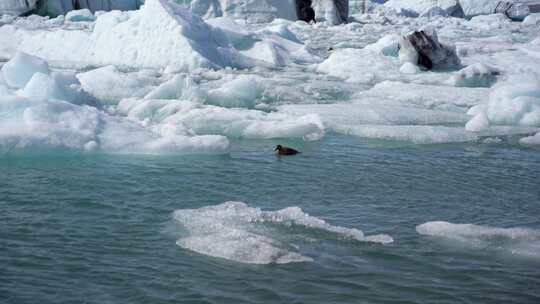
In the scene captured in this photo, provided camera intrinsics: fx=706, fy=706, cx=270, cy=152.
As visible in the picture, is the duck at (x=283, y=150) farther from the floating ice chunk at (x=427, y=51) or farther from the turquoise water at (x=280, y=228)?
the floating ice chunk at (x=427, y=51)

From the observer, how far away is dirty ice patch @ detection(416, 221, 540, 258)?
5477 mm

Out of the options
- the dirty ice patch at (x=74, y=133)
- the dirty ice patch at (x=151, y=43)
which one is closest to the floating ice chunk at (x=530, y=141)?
the dirty ice patch at (x=74, y=133)

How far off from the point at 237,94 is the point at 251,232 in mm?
6907

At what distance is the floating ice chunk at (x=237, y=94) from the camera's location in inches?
476

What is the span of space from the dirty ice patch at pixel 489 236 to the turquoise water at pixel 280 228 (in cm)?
3

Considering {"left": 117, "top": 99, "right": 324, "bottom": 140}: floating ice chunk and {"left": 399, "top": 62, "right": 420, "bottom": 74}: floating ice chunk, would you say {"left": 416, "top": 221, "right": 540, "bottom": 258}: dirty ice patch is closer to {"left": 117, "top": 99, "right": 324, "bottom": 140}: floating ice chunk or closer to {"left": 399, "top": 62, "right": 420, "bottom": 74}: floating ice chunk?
{"left": 117, "top": 99, "right": 324, "bottom": 140}: floating ice chunk

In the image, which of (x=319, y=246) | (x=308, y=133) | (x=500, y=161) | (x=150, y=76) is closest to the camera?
(x=319, y=246)

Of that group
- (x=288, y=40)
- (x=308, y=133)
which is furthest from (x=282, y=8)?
(x=308, y=133)

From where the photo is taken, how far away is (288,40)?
2244 cm

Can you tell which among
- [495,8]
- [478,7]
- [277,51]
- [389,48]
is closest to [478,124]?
[277,51]

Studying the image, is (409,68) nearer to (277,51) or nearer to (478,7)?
(277,51)

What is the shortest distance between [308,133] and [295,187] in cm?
279

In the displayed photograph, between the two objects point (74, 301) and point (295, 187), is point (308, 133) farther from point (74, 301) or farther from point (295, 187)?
point (74, 301)

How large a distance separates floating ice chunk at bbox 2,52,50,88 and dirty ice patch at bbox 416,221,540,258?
22.5 feet
